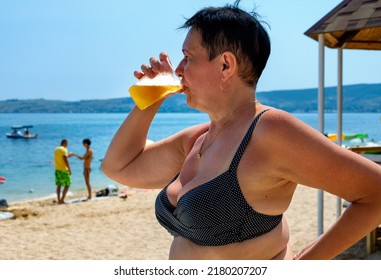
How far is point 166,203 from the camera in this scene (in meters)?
1.26

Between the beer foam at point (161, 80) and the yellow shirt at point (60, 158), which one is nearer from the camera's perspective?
the beer foam at point (161, 80)

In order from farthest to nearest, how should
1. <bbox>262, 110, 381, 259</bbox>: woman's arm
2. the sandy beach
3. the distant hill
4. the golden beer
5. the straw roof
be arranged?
1. the distant hill
2. the sandy beach
3. the straw roof
4. the golden beer
5. <bbox>262, 110, 381, 259</bbox>: woman's arm

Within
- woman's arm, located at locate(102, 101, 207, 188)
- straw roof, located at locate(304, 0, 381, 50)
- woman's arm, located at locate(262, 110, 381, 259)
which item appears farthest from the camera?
straw roof, located at locate(304, 0, 381, 50)

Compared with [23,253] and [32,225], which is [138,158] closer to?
[23,253]

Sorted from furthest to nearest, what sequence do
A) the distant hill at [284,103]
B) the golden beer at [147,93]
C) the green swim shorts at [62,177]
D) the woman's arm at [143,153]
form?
the distant hill at [284,103] → the green swim shorts at [62,177] → the woman's arm at [143,153] → the golden beer at [147,93]

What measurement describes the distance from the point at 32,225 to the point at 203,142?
8.69 metres

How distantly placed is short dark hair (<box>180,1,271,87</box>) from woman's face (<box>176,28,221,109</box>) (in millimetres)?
16

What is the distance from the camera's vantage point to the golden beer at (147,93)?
130cm

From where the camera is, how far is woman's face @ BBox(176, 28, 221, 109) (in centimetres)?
119

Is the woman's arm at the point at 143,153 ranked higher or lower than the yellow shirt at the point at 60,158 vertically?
higher

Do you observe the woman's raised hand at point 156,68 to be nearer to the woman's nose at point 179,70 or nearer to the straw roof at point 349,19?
the woman's nose at point 179,70

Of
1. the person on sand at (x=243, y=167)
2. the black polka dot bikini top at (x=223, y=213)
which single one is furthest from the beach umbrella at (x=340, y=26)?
the black polka dot bikini top at (x=223, y=213)

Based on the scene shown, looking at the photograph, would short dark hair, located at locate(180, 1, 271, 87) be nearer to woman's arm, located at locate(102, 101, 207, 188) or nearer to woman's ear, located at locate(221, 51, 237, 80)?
woman's ear, located at locate(221, 51, 237, 80)

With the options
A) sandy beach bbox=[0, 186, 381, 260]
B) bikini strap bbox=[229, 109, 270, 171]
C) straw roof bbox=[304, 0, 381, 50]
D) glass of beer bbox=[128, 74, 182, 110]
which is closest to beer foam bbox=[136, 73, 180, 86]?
glass of beer bbox=[128, 74, 182, 110]
